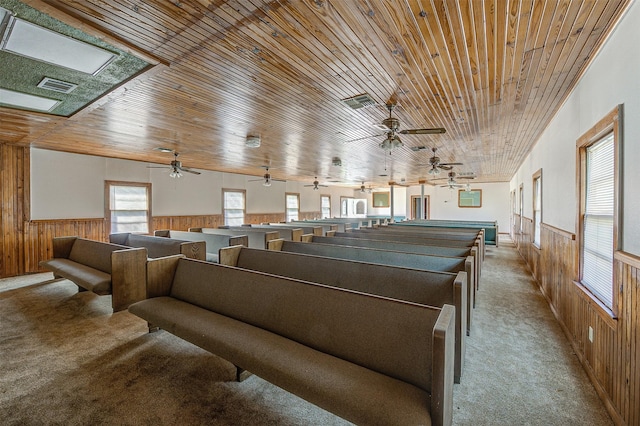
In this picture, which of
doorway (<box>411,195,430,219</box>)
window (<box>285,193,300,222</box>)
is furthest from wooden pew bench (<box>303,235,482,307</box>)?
doorway (<box>411,195,430,219</box>)

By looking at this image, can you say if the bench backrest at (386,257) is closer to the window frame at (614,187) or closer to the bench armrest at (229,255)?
the bench armrest at (229,255)

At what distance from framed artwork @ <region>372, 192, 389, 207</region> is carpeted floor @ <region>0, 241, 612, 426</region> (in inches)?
544

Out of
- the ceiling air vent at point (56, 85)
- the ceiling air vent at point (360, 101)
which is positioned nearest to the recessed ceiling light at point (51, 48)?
the ceiling air vent at point (56, 85)

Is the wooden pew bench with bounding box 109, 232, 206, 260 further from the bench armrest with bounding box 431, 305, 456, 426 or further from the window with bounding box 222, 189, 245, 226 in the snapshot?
the window with bounding box 222, 189, 245, 226

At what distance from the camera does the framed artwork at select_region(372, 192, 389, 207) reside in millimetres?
16938

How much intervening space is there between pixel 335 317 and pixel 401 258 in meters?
1.59

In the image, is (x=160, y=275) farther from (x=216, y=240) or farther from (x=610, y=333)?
(x=610, y=333)

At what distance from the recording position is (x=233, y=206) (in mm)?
9438

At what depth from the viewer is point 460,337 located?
6.38 ft

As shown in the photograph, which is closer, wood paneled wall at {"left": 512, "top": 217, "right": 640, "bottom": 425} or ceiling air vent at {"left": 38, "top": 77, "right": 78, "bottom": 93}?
wood paneled wall at {"left": 512, "top": 217, "right": 640, "bottom": 425}

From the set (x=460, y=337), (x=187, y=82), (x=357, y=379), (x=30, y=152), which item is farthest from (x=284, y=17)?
(x=30, y=152)

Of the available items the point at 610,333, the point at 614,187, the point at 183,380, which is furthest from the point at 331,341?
the point at 614,187

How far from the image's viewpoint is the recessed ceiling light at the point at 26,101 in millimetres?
2934

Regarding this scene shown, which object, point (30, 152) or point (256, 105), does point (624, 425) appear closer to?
point (256, 105)
